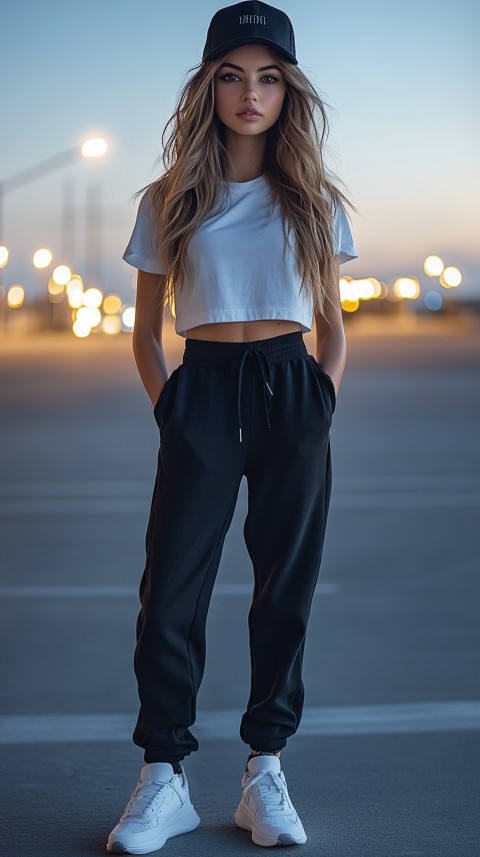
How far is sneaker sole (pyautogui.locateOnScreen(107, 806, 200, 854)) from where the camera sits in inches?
111

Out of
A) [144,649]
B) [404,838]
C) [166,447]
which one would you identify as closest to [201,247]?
[166,447]

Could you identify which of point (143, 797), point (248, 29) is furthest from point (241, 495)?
point (248, 29)

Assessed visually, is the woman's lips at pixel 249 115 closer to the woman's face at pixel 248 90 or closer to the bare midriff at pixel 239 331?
the woman's face at pixel 248 90

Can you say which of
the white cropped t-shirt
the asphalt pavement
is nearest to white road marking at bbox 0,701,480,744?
the asphalt pavement

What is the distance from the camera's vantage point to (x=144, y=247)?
120 inches

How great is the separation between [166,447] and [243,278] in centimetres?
44

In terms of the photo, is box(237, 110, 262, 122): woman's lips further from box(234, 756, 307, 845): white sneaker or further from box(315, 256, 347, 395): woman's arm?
box(234, 756, 307, 845): white sneaker

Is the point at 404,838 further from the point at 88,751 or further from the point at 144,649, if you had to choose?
the point at 88,751

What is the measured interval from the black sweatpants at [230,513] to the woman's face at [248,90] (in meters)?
0.54

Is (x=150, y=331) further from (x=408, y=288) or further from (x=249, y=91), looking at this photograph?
(x=408, y=288)

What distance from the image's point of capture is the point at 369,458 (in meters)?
10.7

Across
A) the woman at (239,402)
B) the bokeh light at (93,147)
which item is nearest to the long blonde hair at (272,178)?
the woman at (239,402)

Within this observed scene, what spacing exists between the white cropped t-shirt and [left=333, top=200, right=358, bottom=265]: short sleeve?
20 cm

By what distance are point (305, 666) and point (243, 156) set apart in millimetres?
2207
